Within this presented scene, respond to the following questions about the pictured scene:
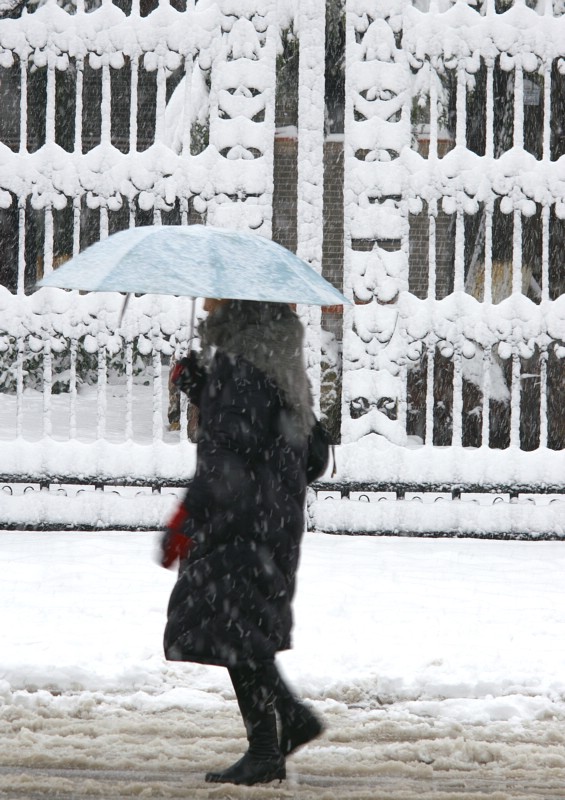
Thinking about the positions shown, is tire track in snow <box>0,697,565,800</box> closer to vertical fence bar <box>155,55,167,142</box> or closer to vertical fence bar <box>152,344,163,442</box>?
vertical fence bar <box>152,344,163,442</box>

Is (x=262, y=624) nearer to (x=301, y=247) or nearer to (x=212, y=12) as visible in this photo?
(x=301, y=247)

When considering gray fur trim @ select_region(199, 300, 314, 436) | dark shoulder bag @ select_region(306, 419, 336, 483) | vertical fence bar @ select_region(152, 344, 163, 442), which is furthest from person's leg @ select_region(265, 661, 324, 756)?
vertical fence bar @ select_region(152, 344, 163, 442)

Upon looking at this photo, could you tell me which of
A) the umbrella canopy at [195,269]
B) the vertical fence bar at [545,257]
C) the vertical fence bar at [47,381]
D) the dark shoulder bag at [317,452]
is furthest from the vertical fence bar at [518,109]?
the dark shoulder bag at [317,452]

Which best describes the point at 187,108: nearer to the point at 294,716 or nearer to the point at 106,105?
the point at 106,105

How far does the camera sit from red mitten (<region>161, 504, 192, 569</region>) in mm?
3619

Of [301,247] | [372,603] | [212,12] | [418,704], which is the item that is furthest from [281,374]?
[212,12]

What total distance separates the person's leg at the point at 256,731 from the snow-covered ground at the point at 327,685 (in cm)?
7

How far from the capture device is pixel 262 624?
12.2ft

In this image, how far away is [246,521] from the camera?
365 centimetres

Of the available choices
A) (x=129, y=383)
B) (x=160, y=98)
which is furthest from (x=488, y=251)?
(x=129, y=383)

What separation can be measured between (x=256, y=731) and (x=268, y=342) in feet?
3.94

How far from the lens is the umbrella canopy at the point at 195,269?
3816 mm

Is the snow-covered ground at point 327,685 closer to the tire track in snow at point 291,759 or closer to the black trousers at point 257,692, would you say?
the tire track in snow at point 291,759

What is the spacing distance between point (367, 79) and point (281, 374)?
451 cm
